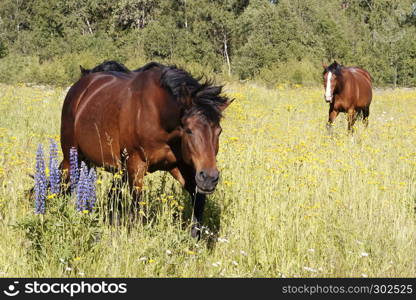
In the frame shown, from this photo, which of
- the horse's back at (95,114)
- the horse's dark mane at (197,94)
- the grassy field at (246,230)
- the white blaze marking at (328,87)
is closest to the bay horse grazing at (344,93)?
the white blaze marking at (328,87)

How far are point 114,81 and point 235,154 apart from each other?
2086mm

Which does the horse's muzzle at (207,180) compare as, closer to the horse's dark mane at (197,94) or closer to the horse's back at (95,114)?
the horse's dark mane at (197,94)

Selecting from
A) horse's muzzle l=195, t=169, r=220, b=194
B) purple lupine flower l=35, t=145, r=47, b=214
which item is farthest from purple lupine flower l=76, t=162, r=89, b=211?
horse's muzzle l=195, t=169, r=220, b=194

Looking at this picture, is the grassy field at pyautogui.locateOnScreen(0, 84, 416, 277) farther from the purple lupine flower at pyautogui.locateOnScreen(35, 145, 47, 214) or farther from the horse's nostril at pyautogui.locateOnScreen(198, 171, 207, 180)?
the horse's nostril at pyautogui.locateOnScreen(198, 171, 207, 180)

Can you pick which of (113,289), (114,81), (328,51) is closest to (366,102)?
(114,81)

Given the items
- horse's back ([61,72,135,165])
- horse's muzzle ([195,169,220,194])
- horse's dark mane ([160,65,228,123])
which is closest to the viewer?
horse's muzzle ([195,169,220,194])

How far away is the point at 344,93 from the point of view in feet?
36.0

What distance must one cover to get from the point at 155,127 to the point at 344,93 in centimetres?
804

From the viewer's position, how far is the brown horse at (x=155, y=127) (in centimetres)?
352

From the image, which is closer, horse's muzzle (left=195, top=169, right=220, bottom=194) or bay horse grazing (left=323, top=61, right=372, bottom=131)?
horse's muzzle (left=195, top=169, right=220, bottom=194)

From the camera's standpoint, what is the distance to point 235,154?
20.5 feet

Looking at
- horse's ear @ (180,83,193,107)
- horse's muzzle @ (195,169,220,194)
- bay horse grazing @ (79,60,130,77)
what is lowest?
horse's muzzle @ (195,169,220,194)

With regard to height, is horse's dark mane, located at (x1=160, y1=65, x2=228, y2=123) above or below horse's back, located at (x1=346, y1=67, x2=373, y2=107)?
above

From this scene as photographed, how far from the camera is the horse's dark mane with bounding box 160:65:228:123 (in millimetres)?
3578
